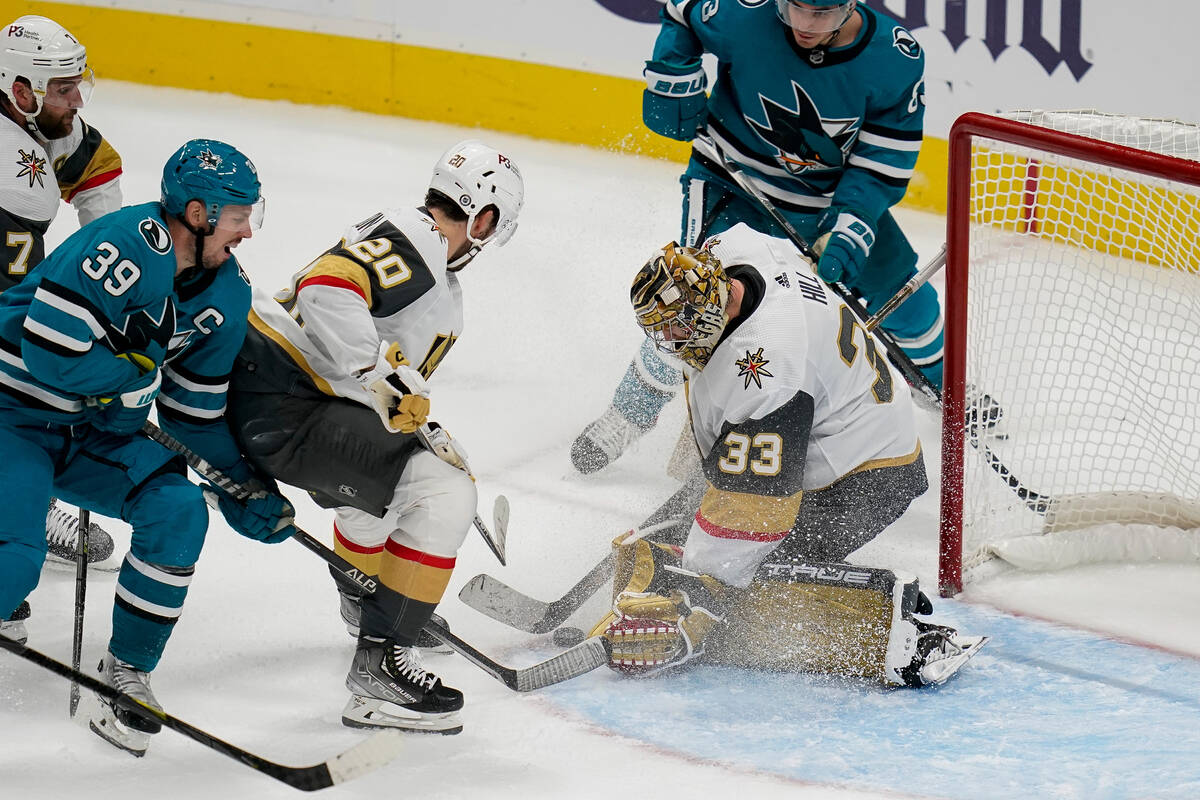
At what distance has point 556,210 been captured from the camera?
577cm

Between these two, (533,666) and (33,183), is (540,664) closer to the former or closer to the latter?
(533,666)

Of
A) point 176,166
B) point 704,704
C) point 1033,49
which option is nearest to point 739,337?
point 704,704

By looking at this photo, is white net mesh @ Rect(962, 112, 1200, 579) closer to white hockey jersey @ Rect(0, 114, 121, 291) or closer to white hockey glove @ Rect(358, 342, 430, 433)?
white hockey glove @ Rect(358, 342, 430, 433)

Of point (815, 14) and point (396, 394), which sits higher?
point (815, 14)

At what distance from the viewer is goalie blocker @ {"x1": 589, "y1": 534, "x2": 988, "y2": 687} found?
2.95 metres

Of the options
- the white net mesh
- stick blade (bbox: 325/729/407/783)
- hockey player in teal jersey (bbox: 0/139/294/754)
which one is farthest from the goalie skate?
stick blade (bbox: 325/729/407/783)

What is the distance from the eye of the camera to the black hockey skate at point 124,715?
2611mm

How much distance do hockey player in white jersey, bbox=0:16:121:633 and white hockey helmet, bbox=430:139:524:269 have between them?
0.94 meters

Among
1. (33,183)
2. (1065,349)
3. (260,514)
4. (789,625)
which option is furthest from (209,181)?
(1065,349)

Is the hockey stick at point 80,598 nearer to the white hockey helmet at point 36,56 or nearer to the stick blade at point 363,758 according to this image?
the stick blade at point 363,758

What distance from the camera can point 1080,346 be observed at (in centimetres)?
371

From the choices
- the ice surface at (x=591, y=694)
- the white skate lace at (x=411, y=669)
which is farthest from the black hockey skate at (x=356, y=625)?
the white skate lace at (x=411, y=669)

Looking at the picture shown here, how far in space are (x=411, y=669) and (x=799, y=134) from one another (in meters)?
1.77

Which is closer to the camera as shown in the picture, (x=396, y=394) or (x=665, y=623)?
(x=396, y=394)
